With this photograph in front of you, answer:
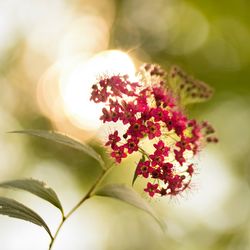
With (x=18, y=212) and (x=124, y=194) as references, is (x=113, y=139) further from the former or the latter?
(x=18, y=212)

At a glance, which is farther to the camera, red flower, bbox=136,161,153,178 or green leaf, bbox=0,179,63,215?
red flower, bbox=136,161,153,178

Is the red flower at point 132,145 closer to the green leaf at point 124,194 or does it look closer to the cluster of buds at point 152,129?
the cluster of buds at point 152,129

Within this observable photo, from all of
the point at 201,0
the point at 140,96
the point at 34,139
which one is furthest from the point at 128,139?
the point at 201,0

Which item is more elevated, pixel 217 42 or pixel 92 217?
pixel 217 42

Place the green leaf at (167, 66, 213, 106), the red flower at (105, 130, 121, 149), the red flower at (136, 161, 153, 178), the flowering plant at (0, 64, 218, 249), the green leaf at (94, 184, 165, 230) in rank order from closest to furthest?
the green leaf at (94, 184, 165, 230), the flowering plant at (0, 64, 218, 249), the red flower at (136, 161, 153, 178), the red flower at (105, 130, 121, 149), the green leaf at (167, 66, 213, 106)

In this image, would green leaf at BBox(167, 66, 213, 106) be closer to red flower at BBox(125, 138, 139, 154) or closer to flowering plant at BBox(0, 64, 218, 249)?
flowering plant at BBox(0, 64, 218, 249)

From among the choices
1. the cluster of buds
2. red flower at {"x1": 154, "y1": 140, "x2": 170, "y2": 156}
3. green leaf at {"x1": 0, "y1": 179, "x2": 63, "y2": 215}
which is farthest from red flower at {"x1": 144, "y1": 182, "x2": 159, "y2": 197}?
green leaf at {"x1": 0, "y1": 179, "x2": 63, "y2": 215}

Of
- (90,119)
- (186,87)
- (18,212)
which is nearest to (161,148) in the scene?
(186,87)

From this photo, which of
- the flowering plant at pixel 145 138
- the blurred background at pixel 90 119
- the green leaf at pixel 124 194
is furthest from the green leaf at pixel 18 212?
the blurred background at pixel 90 119

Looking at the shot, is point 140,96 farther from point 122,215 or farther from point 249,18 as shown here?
point 249,18
